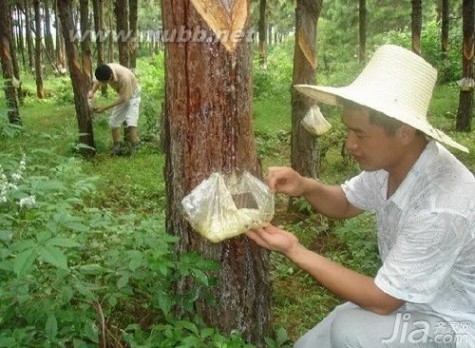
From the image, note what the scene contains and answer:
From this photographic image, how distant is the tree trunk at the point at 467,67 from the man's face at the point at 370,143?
304 inches

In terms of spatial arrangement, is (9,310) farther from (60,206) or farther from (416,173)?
Answer: (416,173)

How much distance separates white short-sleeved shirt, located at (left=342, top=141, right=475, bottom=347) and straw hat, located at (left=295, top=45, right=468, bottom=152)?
16 centimetres

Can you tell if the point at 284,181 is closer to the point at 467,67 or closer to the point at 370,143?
the point at 370,143

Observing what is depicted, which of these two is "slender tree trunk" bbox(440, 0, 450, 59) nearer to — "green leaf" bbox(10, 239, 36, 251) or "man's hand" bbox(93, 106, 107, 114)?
"man's hand" bbox(93, 106, 107, 114)

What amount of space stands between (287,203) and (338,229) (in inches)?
53.8

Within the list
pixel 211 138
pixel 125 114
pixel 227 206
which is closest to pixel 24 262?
pixel 227 206

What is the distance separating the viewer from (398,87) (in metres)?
2.23

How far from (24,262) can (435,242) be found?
1.47 meters

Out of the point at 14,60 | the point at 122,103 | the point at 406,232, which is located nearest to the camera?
the point at 406,232

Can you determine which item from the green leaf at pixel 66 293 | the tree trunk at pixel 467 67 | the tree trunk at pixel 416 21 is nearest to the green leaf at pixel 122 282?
the green leaf at pixel 66 293

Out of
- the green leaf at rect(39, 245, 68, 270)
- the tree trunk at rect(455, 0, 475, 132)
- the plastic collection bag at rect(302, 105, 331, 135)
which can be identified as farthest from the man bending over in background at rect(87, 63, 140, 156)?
the green leaf at rect(39, 245, 68, 270)

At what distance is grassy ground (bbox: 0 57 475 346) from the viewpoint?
3756mm

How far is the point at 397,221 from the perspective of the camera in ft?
7.91

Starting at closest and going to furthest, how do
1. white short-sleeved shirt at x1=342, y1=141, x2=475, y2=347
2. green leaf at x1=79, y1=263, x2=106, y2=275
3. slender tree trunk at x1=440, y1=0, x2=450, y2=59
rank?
1. white short-sleeved shirt at x1=342, y1=141, x2=475, y2=347
2. green leaf at x1=79, y1=263, x2=106, y2=275
3. slender tree trunk at x1=440, y1=0, x2=450, y2=59
